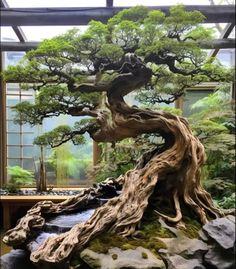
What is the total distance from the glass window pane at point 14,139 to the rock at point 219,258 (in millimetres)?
932

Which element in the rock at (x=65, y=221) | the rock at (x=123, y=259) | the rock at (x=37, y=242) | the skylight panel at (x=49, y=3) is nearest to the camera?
the rock at (x=123, y=259)

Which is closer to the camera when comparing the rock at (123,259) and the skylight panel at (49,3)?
the rock at (123,259)

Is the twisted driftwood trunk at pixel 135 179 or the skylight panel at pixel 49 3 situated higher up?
the skylight panel at pixel 49 3

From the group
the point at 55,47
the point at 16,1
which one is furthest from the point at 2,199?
the point at 16,1

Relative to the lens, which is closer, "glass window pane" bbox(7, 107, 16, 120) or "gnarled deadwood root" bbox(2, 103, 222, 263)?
"gnarled deadwood root" bbox(2, 103, 222, 263)

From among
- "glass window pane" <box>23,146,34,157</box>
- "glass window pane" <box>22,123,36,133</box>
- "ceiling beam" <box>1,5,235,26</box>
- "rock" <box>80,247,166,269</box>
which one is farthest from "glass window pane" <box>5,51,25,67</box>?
"rock" <box>80,247,166,269</box>

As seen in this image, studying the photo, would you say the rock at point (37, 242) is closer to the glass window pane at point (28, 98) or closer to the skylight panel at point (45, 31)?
the glass window pane at point (28, 98)

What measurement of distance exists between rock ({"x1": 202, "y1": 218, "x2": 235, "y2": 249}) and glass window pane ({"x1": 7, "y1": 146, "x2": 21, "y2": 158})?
0.89m

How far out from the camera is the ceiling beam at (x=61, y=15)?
1219mm

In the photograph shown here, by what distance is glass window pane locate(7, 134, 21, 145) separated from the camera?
1522 millimetres

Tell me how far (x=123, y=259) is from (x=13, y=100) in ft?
2.99

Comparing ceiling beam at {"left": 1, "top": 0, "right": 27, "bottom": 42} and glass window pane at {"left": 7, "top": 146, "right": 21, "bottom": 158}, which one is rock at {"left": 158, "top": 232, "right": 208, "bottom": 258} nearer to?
glass window pane at {"left": 7, "top": 146, "right": 21, "bottom": 158}

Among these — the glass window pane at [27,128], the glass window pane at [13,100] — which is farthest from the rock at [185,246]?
the glass window pane at [13,100]

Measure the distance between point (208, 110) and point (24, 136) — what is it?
0.82 metres
